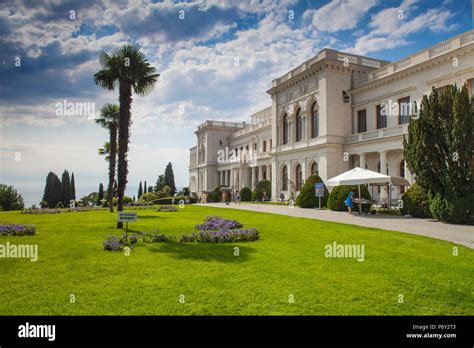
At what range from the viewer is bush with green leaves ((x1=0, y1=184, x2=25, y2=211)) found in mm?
31542

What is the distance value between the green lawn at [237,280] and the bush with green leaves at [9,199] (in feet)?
89.7

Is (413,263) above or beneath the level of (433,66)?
beneath

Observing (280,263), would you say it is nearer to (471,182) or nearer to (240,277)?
(240,277)

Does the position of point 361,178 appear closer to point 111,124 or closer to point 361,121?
point 361,121

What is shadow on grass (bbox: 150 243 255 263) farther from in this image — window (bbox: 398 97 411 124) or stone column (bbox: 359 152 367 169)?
window (bbox: 398 97 411 124)

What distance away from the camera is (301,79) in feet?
122

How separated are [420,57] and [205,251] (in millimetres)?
26272

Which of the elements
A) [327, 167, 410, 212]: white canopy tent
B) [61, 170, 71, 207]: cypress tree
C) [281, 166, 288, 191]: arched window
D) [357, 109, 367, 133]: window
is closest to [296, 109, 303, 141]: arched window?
[281, 166, 288, 191]: arched window

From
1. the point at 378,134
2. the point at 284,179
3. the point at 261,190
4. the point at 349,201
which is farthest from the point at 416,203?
the point at 261,190

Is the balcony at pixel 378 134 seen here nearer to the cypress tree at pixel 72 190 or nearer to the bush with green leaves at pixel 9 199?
the bush with green leaves at pixel 9 199

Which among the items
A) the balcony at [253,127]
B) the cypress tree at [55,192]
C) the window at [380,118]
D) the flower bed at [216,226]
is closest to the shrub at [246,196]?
the balcony at [253,127]

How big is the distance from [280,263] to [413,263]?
9.94 feet
